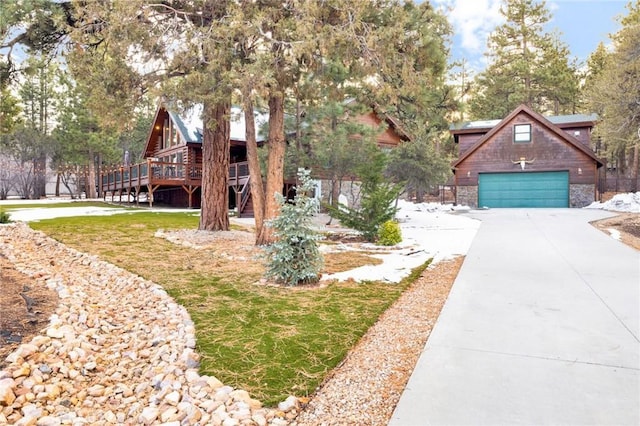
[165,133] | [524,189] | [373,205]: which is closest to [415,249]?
[373,205]

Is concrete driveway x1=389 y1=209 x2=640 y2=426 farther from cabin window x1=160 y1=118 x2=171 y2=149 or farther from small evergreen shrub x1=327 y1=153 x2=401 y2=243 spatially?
cabin window x1=160 y1=118 x2=171 y2=149

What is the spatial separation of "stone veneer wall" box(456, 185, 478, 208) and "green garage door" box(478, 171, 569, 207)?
0.22 m

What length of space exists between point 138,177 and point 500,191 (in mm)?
19339

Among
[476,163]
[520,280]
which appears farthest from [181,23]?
[476,163]

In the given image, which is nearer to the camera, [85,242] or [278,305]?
[278,305]

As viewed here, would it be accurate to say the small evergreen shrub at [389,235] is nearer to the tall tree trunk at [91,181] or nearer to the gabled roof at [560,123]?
the gabled roof at [560,123]

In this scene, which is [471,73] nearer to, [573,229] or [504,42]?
[504,42]

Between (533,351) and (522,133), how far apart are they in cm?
2197

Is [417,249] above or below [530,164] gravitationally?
below

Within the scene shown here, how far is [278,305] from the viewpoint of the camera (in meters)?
4.53

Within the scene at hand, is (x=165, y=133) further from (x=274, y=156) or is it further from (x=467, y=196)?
(x=274, y=156)

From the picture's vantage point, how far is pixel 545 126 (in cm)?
2175

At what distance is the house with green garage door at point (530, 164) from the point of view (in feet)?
69.7

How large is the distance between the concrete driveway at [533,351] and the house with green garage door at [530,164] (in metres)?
17.5
